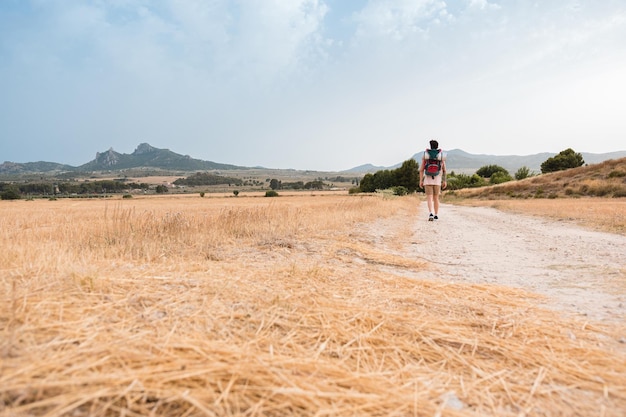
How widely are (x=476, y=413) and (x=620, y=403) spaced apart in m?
0.75

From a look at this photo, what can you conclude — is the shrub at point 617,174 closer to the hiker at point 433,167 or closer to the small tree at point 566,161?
the hiker at point 433,167

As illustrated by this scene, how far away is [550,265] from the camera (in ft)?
17.4

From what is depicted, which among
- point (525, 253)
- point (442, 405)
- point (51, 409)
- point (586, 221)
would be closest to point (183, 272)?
point (51, 409)

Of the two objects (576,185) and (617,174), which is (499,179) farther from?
(576,185)

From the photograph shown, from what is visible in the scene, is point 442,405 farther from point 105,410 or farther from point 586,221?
point 586,221

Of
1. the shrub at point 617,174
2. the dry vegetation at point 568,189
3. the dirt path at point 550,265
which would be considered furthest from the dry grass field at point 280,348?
the shrub at point 617,174

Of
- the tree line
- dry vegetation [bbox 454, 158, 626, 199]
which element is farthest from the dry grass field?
the tree line

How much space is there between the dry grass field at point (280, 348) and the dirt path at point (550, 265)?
0.54 meters

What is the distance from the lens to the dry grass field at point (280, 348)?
1.48 metres

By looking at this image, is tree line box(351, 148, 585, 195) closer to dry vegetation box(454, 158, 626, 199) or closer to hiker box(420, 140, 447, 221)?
dry vegetation box(454, 158, 626, 199)

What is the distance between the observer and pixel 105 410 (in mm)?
1333

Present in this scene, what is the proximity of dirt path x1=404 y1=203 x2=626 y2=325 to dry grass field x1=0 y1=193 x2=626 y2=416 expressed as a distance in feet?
1.77

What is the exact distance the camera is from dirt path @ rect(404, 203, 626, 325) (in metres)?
3.39

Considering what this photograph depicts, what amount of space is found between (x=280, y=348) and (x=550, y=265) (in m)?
5.10
